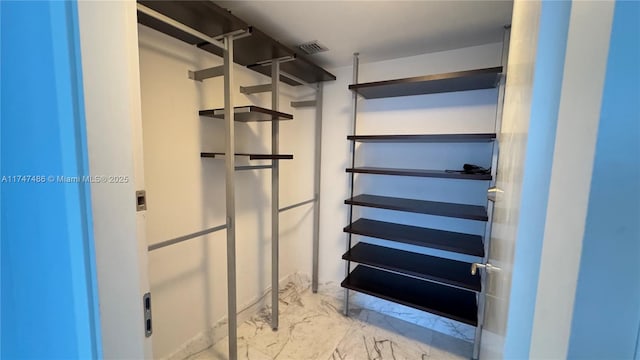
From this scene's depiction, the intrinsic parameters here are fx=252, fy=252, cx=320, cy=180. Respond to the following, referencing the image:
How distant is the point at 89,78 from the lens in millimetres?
421

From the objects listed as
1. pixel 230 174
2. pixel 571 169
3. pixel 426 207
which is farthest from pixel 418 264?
pixel 571 169

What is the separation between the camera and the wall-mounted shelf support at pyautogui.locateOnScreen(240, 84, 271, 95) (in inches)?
76.0

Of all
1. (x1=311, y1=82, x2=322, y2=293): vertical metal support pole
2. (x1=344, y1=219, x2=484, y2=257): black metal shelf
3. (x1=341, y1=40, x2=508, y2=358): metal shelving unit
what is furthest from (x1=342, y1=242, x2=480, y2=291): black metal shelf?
(x1=311, y1=82, x2=322, y2=293): vertical metal support pole

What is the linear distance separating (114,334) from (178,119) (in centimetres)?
138

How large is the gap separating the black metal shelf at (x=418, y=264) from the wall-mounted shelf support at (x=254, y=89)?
1.51 meters

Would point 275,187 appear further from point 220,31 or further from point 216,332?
point 216,332

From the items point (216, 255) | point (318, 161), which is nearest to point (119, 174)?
point (216, 255)

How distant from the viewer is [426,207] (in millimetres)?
1883

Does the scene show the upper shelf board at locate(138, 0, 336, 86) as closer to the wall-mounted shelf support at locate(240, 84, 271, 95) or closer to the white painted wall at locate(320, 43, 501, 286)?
the wall-mounted shelf support at locate(240, 84, 271, 95)

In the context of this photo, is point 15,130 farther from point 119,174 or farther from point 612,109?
point 612,109

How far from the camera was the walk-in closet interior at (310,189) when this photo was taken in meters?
1.52

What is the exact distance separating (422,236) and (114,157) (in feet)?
6.38

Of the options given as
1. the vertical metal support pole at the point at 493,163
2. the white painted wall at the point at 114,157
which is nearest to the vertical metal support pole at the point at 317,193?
the vertical metal support pole at the point at 493,163

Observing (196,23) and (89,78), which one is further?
(196,23)
